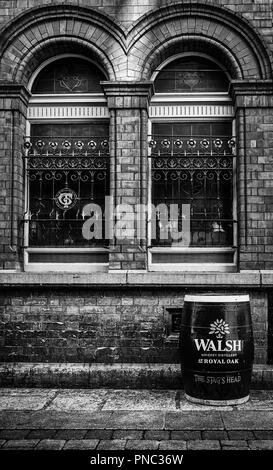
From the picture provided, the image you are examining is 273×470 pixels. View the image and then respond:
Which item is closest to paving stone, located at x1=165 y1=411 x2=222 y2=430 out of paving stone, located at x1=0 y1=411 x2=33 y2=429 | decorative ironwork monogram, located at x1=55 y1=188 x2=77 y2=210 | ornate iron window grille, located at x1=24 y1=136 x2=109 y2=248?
paving stone, located at x1=0 y1=411 x2=33 y2=429

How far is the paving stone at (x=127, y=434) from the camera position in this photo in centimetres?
490

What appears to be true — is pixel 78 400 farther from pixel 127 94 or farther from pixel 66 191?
pixel 127 94

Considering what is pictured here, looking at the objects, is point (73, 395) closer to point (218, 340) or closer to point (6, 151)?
point (218, 340)

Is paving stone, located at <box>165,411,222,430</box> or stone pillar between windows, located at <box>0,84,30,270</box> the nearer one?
paving stone, located at <box>165,411,222,430</box>

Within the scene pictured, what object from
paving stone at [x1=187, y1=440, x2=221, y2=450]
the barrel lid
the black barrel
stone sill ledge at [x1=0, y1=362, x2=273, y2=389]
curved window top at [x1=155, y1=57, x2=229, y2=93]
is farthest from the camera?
curved window top at [x1=155, y1=57, x2=229, y2=93]

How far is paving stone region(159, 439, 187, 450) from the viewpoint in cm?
461

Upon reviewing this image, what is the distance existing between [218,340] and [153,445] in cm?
162

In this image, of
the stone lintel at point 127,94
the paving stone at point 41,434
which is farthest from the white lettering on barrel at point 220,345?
the stone lintel at point 127,94

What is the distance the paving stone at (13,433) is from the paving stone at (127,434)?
0.84 metres

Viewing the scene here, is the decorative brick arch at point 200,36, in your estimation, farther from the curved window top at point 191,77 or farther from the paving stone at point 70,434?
the paving stone at point 70,434

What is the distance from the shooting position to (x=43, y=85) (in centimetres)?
799

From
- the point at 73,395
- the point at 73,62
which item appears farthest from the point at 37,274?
the point at 73,62

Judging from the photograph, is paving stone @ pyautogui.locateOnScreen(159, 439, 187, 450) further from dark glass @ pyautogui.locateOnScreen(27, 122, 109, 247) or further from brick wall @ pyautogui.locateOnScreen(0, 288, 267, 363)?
dark glass @ pyautogui.locateOnScreen(27, 122, 109, 247)

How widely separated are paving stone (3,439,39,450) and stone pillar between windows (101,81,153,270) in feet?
9.79
